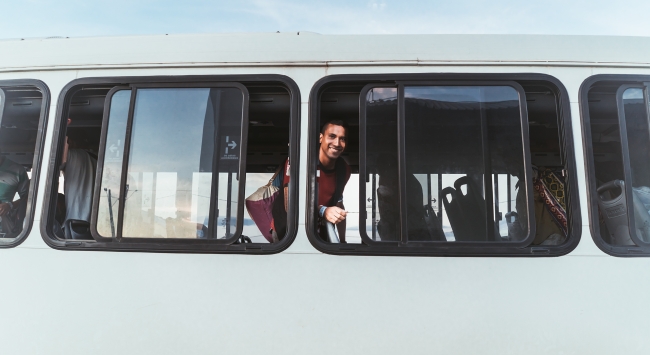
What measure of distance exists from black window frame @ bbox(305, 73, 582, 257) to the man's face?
121 mm

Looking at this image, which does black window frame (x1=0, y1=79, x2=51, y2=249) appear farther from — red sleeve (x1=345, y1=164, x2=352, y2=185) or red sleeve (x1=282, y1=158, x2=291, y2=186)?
red sleeve (x1=345, y1=164, x2=352, y2=185)

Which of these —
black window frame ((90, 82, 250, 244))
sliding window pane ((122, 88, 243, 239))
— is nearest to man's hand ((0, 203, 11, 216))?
black window frame ((90, 82, 250, 244))

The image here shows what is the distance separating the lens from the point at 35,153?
278 cm

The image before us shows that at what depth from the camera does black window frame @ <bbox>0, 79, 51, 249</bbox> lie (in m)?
2.72

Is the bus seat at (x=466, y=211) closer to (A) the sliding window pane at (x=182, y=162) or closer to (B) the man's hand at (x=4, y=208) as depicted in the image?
(A) the sliding window pane at (x=182, y=162)

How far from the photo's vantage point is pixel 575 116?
262 cm

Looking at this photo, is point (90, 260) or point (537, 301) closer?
point (537, 301)

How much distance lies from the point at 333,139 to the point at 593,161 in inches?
62.7

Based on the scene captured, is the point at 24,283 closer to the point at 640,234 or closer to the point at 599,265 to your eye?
the point at 599,265

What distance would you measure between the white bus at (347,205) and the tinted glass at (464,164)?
1cm

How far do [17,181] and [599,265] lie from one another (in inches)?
150

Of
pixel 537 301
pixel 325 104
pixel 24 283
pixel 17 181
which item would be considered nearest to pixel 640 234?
pixel 537 301

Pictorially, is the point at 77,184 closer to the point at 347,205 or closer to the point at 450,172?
the point at 347,205

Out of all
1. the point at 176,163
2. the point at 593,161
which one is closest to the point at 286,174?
the point at 176,163
